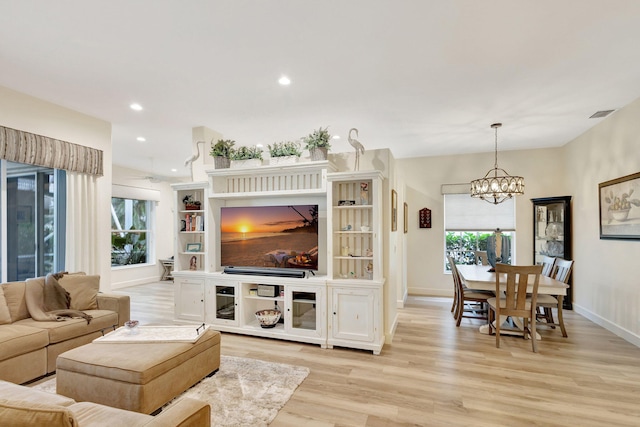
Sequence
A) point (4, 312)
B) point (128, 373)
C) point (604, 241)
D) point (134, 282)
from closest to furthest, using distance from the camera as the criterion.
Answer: point (128, 373) → point (4, 312) → point (604, 241) → point (134, 282)

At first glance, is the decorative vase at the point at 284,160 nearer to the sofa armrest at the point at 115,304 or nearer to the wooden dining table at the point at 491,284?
the sofa armrest at the point at 115,304

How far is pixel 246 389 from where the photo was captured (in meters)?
2.67

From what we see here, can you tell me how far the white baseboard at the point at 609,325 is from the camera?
149 inches

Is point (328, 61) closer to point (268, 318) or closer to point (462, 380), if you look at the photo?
point (268, 318)

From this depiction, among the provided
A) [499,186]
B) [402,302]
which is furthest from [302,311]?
[499,186]

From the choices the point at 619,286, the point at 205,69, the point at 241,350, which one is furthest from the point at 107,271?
the point at 619,286

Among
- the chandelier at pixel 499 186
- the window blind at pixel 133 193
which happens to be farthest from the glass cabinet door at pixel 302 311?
the window blind at pixel 133 193

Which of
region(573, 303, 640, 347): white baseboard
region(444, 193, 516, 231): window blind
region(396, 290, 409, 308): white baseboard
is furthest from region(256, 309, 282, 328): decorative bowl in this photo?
region(573, 303, 640, 347): white baseboard

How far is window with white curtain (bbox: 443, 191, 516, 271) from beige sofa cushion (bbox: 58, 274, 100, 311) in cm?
580

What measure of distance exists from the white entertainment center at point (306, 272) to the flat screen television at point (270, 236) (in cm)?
13

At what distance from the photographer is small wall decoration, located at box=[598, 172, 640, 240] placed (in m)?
3.77

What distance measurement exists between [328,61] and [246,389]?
115 inches

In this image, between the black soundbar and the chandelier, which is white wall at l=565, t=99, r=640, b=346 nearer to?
the chandelier

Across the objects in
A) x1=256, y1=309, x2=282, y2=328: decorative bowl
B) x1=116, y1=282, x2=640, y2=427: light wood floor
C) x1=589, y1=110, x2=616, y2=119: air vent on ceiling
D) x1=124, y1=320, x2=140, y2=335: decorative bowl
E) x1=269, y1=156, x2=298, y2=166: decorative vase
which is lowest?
x1=116, y1=282, x2=640, y2=427: light wood floor
